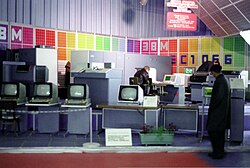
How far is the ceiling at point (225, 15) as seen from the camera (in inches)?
451

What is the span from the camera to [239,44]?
46.2ft

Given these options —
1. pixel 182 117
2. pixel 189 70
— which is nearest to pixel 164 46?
pixel 189 70

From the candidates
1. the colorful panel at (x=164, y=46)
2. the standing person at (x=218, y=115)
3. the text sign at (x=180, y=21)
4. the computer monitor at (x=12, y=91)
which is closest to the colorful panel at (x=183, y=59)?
the colorful panel at (x=164, y=46)

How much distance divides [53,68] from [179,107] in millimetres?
5271

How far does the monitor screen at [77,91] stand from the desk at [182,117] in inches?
76.0

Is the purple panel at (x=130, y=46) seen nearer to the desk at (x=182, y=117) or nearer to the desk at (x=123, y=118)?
the desk at (x=123, y=118)

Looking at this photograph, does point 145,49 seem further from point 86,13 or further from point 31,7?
point 31,7

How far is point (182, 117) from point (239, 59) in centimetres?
682

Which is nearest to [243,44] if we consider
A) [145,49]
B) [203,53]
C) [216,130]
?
[203,53]

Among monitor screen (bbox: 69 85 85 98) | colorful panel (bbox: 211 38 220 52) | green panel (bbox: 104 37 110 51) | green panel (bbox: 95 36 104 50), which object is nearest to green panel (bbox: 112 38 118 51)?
green panel (bbox: 104 37 110 51)

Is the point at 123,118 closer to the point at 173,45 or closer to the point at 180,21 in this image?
the point at 180,21

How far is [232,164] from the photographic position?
19.7ft

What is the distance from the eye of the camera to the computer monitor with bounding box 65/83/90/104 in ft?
26.0

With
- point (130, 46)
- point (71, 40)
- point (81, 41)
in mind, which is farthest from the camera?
point (130, 46)
